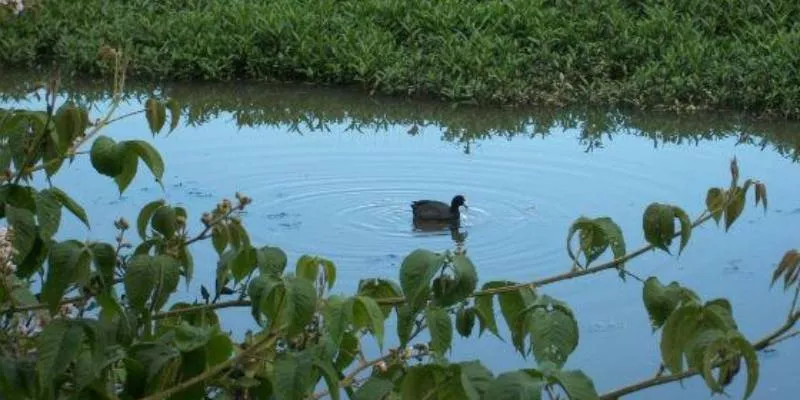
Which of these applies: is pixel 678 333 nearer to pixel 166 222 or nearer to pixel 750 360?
pixel 750 360

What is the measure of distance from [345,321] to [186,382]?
252mm

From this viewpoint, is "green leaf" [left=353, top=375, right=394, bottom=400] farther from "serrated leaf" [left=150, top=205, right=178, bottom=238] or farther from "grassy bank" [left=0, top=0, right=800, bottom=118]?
"grassy bank" [left=0, top=0, right=800, bottom=118]

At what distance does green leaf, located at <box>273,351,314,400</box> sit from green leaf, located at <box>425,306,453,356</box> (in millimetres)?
179

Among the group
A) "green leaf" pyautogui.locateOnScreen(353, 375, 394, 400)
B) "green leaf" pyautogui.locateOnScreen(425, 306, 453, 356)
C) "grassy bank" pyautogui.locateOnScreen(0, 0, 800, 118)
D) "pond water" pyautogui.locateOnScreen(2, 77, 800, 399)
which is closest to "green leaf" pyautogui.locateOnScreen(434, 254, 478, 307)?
"green leaf" pyautogui.locateOnScreen(425, 306, 453, 356)

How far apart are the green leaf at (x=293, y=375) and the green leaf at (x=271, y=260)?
212 millimetres

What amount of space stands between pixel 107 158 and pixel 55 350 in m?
0.36

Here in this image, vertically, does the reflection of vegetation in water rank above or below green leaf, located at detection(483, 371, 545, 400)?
below

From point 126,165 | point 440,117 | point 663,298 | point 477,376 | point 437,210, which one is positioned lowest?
point 437,210

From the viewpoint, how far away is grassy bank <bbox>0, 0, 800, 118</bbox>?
9680 mm

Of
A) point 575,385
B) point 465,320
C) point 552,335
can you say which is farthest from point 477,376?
point 465,320

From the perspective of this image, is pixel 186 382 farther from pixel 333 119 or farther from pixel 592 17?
pixel 592 17

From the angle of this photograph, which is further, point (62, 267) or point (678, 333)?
point (62, 267)

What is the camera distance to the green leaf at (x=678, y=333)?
88.5 inches

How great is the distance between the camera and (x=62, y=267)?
2.37 metres
